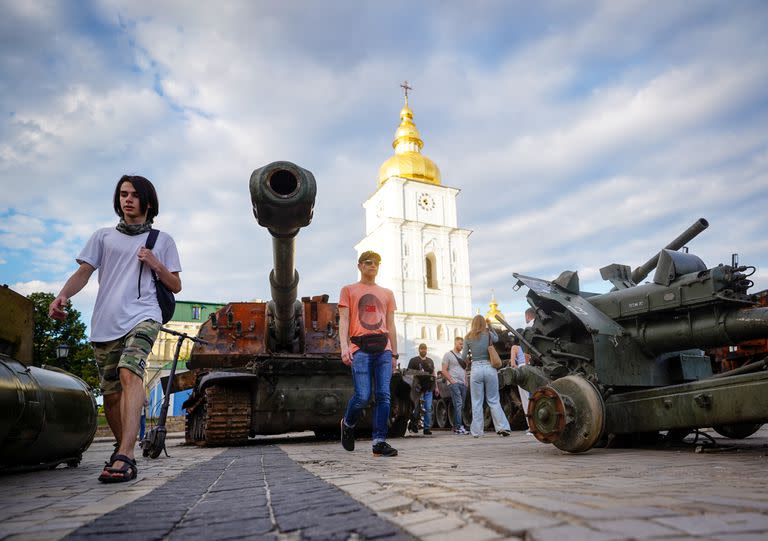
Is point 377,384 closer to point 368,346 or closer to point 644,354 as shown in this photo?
point 368,346

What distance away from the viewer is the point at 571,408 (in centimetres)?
500

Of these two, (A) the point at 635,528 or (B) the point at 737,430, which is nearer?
(A) the point at 635,528

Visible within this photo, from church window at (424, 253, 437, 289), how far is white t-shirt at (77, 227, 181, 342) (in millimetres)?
52292

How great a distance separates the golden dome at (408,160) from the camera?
5884 centimetres

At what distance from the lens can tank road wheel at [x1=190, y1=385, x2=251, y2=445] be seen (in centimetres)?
804

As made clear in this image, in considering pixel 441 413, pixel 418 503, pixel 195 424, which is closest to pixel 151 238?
pixel 418 503

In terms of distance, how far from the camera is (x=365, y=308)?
564 cm

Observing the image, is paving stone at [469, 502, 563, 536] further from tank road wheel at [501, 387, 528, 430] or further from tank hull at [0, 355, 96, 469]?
tank road wheel at [501, 387, 528, 430]

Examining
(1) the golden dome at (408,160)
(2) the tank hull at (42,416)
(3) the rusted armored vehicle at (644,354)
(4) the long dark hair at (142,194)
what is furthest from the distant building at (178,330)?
(4) the long dark hair at (142,194)

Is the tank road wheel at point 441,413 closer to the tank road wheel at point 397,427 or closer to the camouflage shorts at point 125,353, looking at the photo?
the tank road wheel at point 397,427

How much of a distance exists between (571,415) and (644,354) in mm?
1338

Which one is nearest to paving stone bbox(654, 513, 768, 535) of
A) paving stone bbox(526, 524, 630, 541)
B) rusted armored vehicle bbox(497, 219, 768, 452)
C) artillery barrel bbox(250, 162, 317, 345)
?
paving stone bbox(526, 524, 630, 541)

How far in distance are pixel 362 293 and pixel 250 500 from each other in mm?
3167

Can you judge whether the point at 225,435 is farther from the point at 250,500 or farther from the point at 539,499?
the point at 539,499
